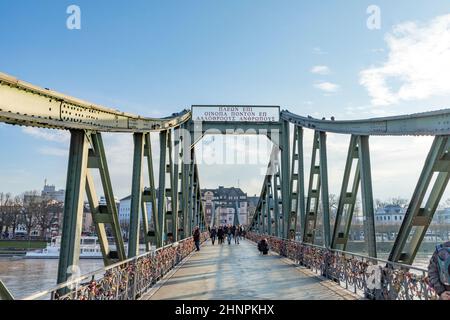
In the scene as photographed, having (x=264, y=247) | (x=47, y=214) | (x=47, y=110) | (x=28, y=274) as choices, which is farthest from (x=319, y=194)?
(x=47, y=214)

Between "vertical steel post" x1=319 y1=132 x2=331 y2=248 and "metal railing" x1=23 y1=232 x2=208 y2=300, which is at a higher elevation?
"vertical steel post" x1=319 y1=132 x2=331 y2=248

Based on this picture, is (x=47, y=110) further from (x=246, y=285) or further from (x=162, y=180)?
(x=162, y=180)

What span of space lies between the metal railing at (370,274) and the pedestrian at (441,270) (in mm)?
1549

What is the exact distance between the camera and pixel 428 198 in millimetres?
5812

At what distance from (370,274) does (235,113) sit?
1574 cm

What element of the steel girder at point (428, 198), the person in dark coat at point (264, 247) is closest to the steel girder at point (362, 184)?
the steel girder at point (428, 198)

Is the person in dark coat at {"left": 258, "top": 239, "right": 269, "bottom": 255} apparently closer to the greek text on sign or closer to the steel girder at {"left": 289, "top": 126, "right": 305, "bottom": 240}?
the steel girder at {"left": 289, "top": 126, "right": 305, "bottom": 240}

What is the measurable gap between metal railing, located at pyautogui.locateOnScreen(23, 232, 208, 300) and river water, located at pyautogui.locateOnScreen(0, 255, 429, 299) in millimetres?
16174

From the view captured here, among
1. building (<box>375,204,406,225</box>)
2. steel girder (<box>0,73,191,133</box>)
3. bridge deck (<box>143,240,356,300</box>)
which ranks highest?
steel girder (<box>0,73,191,133</box>)

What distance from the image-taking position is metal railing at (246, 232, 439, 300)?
5203 mm

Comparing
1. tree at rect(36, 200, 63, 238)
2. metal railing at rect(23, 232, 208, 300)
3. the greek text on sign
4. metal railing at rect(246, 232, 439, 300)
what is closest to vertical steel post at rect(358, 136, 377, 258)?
metal railing at rect(246, 232, 439, 300)
